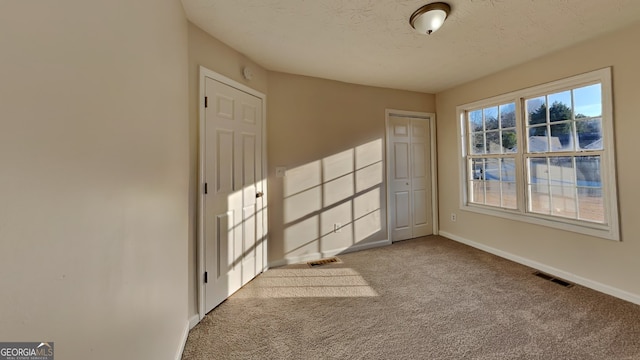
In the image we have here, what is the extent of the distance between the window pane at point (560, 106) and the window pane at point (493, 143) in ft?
2.04

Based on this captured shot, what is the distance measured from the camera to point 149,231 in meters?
1.16

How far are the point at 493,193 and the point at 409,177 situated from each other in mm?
1158

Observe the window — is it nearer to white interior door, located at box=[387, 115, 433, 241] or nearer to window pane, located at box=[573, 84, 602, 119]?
window pane, located at box=[573, 84, 602, 119]

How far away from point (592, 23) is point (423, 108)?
2.07 metres

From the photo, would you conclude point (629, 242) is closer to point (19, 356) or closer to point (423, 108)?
point (423, 108)

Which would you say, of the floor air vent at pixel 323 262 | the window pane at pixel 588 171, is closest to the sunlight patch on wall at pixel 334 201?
the floor air vent at pixel 323 262

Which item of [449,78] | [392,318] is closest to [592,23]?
[449,78]

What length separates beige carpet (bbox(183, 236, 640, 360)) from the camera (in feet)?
5.29

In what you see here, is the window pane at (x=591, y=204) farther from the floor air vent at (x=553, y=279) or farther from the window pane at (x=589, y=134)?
the floor air vent at (x=553, y=279)

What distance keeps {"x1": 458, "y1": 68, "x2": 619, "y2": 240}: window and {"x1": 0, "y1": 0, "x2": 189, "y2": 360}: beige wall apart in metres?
3.68

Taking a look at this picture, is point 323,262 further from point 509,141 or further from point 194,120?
point 509,141

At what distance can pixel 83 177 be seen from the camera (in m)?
0.70

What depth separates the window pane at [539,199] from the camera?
9.17 feet

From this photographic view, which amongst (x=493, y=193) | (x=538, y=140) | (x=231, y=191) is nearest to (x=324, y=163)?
(x=231, y=191)
